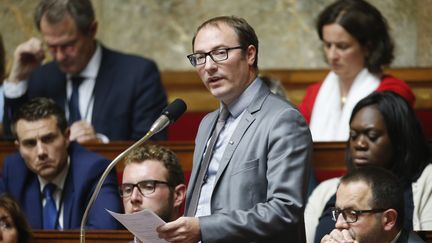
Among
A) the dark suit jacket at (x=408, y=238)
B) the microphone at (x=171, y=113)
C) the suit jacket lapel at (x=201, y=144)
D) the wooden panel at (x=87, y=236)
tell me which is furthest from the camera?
the wooden panel at (x=87, y=236)

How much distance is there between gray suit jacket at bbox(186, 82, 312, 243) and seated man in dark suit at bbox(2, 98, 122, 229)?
3.62ft

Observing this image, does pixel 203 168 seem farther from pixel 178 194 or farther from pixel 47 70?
pixel 47 70

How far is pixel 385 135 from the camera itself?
3.85 meters

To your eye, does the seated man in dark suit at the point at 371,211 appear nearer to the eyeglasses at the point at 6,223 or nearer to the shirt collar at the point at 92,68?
the eyeglasses at the point at 6,223

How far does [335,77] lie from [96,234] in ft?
5.16

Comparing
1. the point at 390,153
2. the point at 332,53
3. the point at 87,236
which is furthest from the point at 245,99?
the point at 332,53

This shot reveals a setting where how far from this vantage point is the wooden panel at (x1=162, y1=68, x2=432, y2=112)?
555cm

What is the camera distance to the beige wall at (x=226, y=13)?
5.71 m

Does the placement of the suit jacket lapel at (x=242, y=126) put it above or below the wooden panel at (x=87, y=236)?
above

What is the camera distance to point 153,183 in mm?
3367

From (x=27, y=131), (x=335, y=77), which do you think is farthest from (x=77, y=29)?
(x=335, y=77)

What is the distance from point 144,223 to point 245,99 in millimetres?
449

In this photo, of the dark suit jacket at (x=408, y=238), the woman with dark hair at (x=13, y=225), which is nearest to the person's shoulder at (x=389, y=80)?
the dark suit jacket at (x=408, y=238)

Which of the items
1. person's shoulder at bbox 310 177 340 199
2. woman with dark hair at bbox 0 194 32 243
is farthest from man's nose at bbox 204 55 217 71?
person's shoulder at bbox 310 177 340 199
